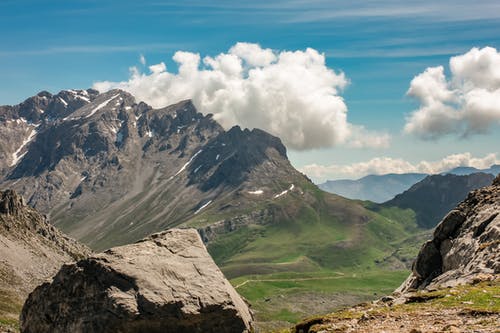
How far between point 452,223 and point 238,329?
123 feet

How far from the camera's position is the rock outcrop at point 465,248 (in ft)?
169

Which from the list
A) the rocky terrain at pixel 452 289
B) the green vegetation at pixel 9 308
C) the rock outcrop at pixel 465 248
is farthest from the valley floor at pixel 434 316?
the green vegetation at pixel 9 308

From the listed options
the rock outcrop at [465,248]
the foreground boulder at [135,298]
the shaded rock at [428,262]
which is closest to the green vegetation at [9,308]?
the foreground boulder at [135,298]

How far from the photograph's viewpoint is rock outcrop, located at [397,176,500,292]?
169 feet

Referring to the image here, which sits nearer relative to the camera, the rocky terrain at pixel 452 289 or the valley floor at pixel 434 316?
the valley floor at pixel 434 316

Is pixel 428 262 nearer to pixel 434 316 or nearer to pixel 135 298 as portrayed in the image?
pixel 434 316

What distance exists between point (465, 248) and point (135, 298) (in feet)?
128

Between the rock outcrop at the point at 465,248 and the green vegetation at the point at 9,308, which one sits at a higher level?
the rock outcrop at the point at 465,248

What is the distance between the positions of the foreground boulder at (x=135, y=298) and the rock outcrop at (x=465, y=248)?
21794 millimetres

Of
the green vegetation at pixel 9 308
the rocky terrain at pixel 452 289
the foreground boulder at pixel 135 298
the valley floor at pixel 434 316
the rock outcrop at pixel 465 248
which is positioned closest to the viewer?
the valley floor at pixel 434 316

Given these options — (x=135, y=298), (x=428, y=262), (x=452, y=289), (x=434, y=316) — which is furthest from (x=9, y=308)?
(x=434, y=316)

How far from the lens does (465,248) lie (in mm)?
60188

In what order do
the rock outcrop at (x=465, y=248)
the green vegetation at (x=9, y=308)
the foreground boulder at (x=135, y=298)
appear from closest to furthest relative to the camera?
the foreground boulder at (x=135, y=298) → the rock outcrop at (x=465, y=248) → the green vegetation at (x=9, y=308)

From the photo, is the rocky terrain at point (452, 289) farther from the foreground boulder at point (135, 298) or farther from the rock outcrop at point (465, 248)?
the foreground boulder at point (135, 298)
